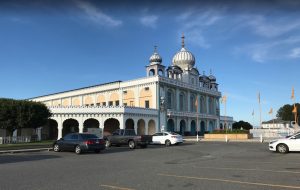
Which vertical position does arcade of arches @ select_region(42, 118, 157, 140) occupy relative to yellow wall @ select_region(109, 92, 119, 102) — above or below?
below

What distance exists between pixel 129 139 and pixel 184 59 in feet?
156

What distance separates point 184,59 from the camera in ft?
241

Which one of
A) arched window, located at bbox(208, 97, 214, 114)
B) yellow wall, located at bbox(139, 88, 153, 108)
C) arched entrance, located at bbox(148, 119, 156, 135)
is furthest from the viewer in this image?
arched window, located at bbox(208, 97, 214, 114)

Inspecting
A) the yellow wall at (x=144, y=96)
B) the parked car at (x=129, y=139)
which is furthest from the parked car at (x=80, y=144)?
the yellow wall at (x=144, y=96)

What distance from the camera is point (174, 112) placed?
62188 mm

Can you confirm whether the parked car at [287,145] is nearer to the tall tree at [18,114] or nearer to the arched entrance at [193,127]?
the tall tree at [18,114]

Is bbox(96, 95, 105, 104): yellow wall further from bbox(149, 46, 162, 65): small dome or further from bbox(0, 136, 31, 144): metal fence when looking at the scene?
bbox(0, 136, 31, 144): metal fence

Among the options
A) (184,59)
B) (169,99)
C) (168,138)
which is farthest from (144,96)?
(168,138)

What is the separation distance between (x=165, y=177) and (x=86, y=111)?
41560 mm

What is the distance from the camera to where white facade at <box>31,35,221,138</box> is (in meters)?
51.3

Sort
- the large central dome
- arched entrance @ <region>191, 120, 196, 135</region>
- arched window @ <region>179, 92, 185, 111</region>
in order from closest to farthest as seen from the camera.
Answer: arched window @ <region>179, 92, 185, 111</region> < arched entrance @ <region>191, 120, 196, 135</region> < the large central dome

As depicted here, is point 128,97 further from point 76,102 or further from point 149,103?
point 76,102

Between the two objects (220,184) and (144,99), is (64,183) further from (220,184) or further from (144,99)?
(144,99)

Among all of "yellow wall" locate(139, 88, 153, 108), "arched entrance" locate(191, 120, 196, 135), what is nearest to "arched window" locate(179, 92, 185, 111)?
"arched entrance" locate(191, 120, 196, 135)
